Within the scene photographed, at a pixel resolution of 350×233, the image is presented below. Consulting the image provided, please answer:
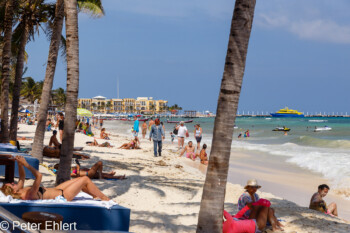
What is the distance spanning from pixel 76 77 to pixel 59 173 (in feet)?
5.56

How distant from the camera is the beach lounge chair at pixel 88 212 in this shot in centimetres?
408

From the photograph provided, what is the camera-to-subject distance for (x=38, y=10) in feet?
41.3

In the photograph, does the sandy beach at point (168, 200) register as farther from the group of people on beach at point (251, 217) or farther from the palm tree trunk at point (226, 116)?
the palm tree trunk at point (226, 116)

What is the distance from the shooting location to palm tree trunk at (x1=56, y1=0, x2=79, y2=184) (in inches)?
259

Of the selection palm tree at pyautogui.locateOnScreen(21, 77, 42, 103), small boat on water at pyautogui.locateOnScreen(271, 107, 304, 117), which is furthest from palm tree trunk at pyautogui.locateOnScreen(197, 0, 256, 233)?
small boat on water at pyautogui.locateOnScreen(271, 107, 304, 117)

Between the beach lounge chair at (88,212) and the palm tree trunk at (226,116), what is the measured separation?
1.03 metres

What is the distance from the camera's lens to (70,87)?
658 centimetres

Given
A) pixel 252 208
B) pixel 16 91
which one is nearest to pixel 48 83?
pixel 16 91

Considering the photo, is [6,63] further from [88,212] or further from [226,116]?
[226,116]

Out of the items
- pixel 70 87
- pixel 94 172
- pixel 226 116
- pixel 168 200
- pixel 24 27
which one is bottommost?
pixel 168 200

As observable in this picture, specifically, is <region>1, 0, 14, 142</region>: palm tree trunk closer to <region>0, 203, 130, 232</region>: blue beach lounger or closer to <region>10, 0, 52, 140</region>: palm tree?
<region>10, 0, 52, 140</region>: palm tree

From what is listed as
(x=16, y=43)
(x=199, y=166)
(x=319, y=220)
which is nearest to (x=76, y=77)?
(x=319, y=220)

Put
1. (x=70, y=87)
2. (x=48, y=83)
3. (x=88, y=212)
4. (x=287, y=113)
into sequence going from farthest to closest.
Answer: (x=287, y=113), (x=48, y=83), (x=70, y=87), (x=88, y=212)

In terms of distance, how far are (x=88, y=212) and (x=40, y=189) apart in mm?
775
